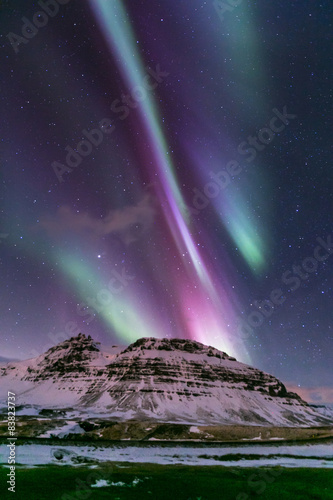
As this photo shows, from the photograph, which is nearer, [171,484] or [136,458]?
[171,484]

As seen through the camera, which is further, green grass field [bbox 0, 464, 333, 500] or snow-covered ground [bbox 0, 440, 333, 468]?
snow-covered ground [bbox 0, 440, 333, 468]

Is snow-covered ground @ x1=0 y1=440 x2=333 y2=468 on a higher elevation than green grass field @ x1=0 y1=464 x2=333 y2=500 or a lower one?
higher

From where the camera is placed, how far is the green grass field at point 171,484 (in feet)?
132

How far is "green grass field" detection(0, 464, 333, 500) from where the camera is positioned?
40.3m

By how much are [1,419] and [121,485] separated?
6775 inches

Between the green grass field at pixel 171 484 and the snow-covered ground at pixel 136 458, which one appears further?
the snow-covered ground at pixel 136 458

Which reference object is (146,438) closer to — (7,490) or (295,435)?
(295,435)

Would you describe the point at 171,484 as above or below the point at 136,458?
below

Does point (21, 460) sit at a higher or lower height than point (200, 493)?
higher

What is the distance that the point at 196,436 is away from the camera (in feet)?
526

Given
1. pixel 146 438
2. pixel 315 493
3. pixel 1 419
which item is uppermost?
pixel 1 419

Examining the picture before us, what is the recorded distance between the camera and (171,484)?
161 ft

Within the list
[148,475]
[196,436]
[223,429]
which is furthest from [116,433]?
[148,475]

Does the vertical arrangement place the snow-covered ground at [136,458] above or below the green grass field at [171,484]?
above
